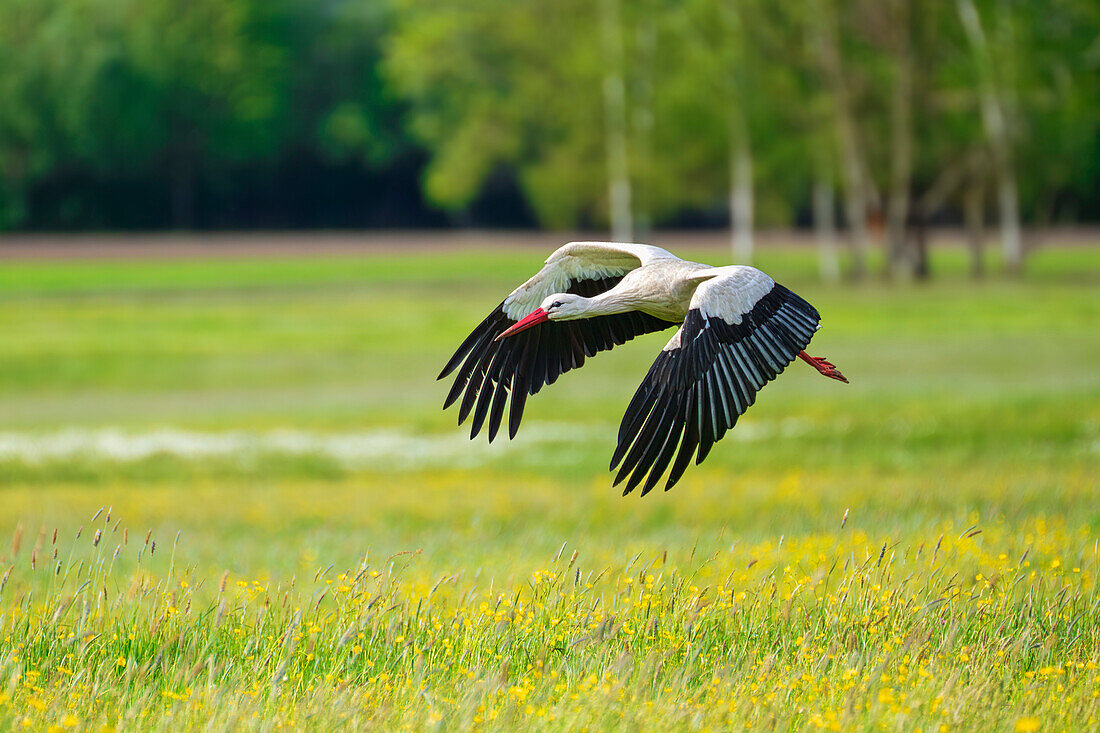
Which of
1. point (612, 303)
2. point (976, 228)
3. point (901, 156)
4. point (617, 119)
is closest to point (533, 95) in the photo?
point (617, 119)

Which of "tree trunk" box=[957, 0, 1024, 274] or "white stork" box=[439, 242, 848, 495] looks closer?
"white stork" box=[439, 242, 848, 495]

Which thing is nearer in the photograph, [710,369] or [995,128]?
[710,369]

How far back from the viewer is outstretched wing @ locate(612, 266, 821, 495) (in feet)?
17.1

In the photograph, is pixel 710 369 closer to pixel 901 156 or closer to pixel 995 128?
pixel 901 156

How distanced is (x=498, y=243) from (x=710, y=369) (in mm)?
63629

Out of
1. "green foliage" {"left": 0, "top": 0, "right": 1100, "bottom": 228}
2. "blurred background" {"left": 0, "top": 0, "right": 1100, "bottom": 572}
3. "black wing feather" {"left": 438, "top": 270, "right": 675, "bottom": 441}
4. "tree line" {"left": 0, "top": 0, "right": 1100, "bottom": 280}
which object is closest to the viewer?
"black wing feather" {"left": 438, "top": 270, "right": 675, "bottom": 441}

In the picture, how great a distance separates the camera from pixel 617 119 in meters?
49.5

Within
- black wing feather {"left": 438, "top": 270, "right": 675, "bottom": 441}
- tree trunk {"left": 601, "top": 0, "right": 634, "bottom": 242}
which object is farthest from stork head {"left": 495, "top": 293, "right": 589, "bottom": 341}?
tree trunk {"left": 601, "top": 0, "right": 634, "bottom": 242}

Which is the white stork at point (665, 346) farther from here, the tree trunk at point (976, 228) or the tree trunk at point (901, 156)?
the tree trunk at point (976, 228)

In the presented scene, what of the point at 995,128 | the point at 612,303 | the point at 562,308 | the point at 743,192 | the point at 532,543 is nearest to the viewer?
the point at 562,308

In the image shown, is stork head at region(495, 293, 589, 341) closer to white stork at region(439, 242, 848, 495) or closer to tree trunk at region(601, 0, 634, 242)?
white stork at region(439, 242, 848, 495)

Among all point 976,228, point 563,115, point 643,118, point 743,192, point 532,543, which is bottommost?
point 532,543

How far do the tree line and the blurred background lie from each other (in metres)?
0.16

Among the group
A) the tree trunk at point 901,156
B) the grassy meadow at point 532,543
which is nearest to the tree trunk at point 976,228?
the tree trunk at point 901,156
